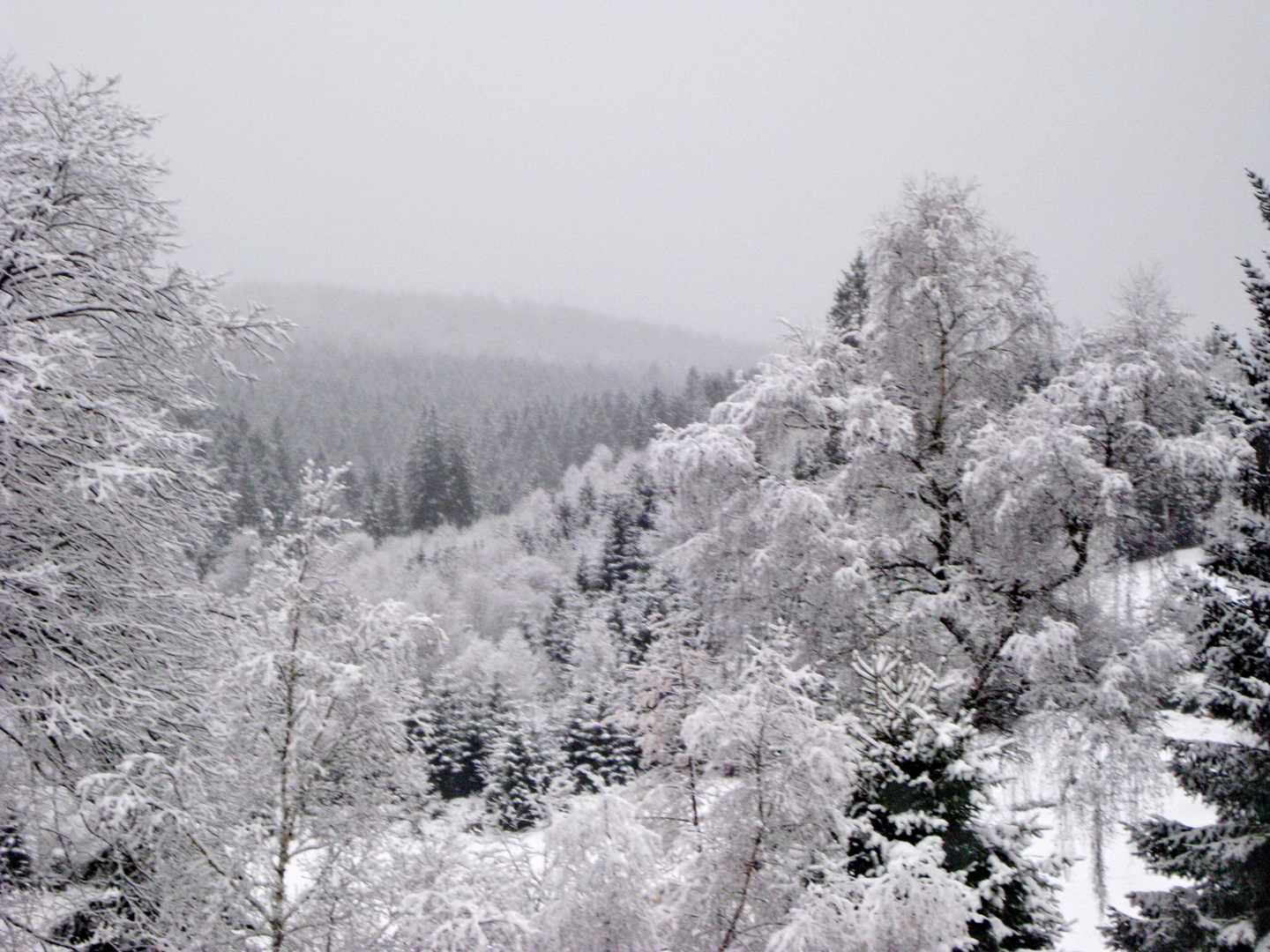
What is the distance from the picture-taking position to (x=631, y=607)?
4897 centimetres

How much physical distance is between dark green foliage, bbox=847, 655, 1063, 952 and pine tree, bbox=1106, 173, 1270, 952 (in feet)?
3.52

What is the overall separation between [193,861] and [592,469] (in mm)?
94686

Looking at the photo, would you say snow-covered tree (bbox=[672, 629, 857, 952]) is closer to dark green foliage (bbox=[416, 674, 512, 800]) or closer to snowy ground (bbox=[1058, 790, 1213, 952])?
snowy ground (bbox=[1058, 790, 1213, 952])

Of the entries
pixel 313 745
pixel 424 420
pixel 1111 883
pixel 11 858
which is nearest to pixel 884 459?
pixel 313 745

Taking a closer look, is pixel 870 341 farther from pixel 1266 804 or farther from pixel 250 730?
pixel 250 730

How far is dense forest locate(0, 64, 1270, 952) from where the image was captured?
5023 millimetres

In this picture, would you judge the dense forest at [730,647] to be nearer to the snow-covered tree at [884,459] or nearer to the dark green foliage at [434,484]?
the snow-covered tree at [884,459]

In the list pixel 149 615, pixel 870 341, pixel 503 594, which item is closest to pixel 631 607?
pixel 503 594

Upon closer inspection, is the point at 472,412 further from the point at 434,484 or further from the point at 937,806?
the point at 937,806

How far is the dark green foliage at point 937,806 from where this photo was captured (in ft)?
20.2

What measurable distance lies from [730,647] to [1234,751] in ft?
14.2

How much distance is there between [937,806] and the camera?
6340 mm

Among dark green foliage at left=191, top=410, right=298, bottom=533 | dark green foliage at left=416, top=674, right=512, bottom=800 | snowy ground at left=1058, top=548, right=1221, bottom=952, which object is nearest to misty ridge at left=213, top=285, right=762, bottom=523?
dark green foliage at left=191, top=410, right=298, bottom=533

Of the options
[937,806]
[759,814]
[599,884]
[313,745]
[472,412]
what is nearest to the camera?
[599,884]
